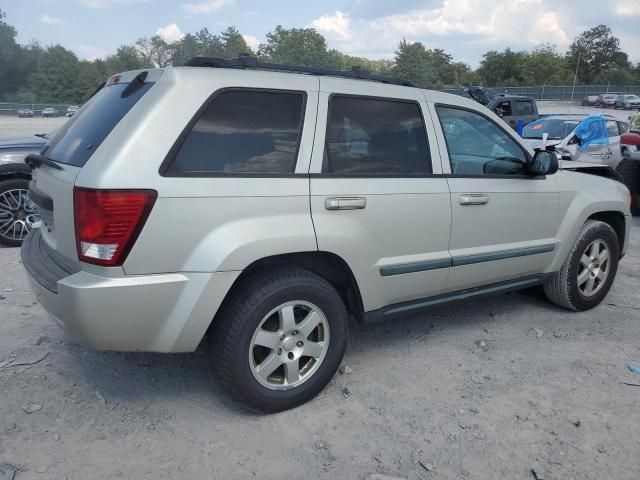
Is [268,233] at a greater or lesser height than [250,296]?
greater

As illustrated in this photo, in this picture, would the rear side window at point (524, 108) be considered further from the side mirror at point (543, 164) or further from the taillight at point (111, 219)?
the taillight at point (111, 219)

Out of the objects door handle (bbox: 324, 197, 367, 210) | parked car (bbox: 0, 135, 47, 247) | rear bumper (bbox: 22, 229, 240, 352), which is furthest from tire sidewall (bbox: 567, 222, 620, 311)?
parked car (bbox: 0, 135, 47, 247)

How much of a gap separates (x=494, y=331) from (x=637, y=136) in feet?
19.9

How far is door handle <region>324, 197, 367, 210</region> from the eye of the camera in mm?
2871

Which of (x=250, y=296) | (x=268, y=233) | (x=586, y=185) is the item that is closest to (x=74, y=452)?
(x=250, y=296)

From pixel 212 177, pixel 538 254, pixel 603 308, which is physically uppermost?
pixel 212 177

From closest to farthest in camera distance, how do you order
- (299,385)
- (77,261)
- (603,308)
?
(77,261) → (299,385) → (603,308)

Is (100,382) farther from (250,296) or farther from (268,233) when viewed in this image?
(268,233)

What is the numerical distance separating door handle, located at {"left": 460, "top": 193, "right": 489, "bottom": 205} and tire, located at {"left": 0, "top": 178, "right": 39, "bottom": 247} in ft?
15.4

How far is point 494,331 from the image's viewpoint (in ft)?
13.4

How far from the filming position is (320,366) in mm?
3021

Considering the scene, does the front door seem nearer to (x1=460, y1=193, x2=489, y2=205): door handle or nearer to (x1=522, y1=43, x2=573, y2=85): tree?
(x1=460, y1=193, x2=489, y2=205): door handle

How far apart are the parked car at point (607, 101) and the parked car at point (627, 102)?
33 cm

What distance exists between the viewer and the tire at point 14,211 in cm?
583
